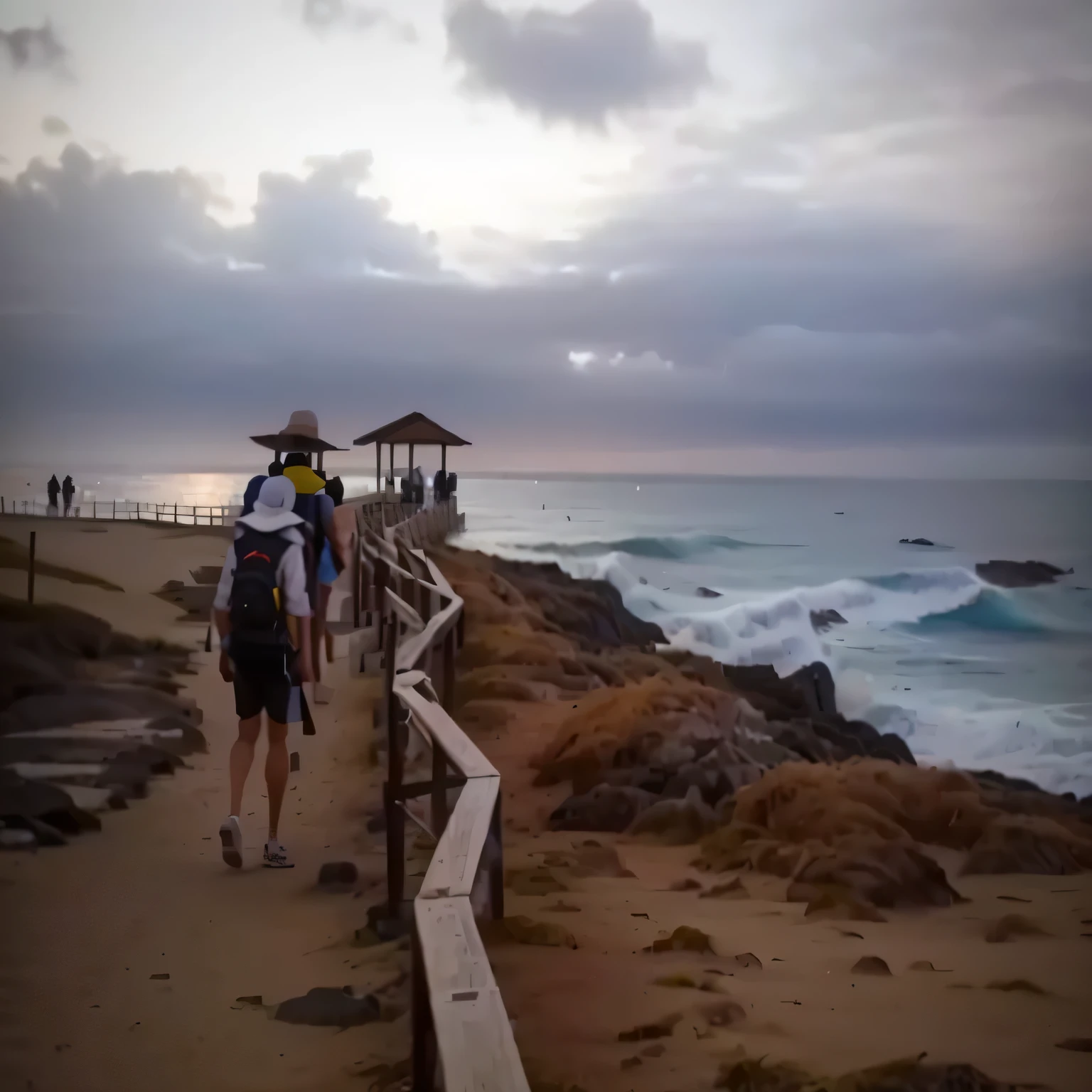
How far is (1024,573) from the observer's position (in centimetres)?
486

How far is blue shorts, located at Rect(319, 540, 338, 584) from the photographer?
244 cm

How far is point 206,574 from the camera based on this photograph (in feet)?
8.71

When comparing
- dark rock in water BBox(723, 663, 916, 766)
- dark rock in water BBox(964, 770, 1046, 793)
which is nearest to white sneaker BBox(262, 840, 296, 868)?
dark rock in water BBox(723, 663, 916, 766)

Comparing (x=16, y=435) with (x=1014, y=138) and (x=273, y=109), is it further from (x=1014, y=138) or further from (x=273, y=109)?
(x=1014, y=138)

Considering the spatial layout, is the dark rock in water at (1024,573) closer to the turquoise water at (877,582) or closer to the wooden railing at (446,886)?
the turquoise water at (877,582)

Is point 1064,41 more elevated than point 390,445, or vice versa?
point 1064,41

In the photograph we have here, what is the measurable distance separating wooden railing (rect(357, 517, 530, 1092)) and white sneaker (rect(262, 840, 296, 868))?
1.18 ft

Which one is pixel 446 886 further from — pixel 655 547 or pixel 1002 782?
pixel 655 547

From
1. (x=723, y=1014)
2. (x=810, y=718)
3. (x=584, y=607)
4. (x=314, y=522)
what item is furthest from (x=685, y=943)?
(x=584, y=607)

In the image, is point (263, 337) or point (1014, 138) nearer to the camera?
point (263, 337)

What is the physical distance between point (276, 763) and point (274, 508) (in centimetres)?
69

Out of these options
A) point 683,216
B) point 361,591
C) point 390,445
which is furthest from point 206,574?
point 683,216

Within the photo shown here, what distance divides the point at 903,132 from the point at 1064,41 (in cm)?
64

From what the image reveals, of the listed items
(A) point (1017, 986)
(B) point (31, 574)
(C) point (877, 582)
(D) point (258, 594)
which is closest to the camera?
(D) point (258, 594)
